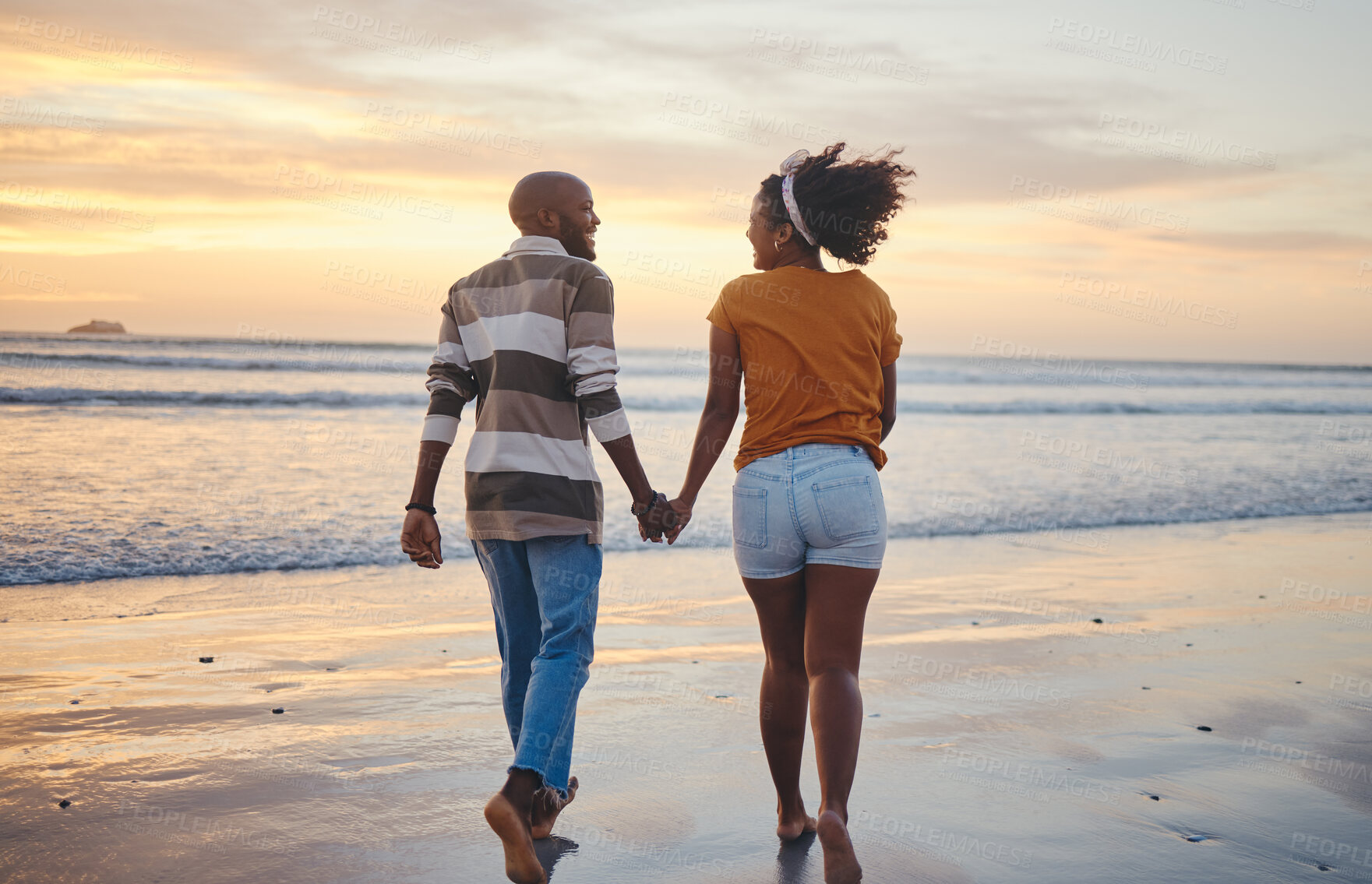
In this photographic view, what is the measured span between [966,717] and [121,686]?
362 centimetres

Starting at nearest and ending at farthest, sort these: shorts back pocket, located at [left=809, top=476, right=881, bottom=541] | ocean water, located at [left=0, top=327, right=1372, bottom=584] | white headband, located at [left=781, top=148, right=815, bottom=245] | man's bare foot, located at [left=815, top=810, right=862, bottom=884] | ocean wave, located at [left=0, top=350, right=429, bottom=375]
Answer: man's bare foot, located at [left=815, top=810, right=862, bottom=884] → shorts back pocket, located at [left=809, top=476, right=881, bottom=541] → white headband, located at [left=781, top=148, right=815, bottom=245] → ocean water, located at [left=0, top=327, right=1372, bottom=584] → ocean wave, located at [left=0, top=350, right=429, bottom=375]

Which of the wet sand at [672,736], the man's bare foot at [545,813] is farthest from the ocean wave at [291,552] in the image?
the man's bare foot at [545,813]

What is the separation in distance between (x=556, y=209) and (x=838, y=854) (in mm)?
1856

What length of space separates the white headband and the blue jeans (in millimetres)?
1036

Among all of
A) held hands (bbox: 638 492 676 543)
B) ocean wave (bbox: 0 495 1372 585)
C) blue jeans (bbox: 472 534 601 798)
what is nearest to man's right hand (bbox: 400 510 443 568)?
blue jeans (bbox: 472 534 601 798)

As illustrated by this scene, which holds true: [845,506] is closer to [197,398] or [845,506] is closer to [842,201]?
[842,201]

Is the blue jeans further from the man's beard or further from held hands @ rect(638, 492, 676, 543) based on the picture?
the man's beard

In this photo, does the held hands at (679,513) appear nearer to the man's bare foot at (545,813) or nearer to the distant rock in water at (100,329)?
the man's bare foot at (545,813)

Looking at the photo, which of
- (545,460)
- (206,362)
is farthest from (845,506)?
(206,362)

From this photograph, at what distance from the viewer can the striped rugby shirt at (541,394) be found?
8.47ft

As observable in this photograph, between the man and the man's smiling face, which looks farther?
the man's smiling face

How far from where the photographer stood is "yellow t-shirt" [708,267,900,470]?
8.50 feet

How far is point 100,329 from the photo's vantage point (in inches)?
1843

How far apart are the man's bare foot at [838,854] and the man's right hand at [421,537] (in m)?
1.25
